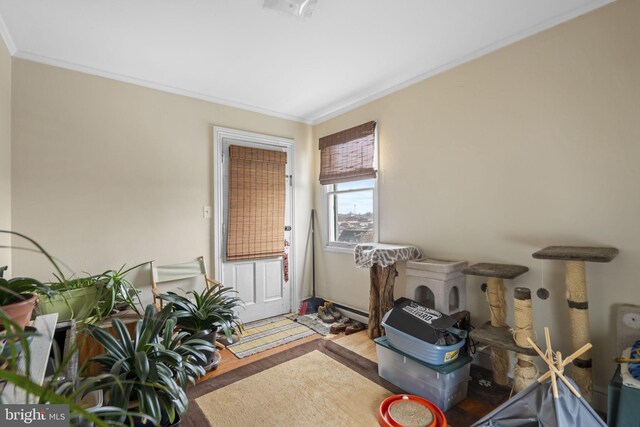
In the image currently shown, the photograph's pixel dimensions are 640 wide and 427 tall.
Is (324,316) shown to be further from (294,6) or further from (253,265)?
(294,6)

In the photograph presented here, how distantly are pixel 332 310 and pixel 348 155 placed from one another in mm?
1743

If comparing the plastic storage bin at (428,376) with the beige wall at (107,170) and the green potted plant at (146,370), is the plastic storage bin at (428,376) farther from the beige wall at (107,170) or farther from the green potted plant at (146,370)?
the beige wall at (107,170)

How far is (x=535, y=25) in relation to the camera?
194 centimetres

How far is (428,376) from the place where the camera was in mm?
1875

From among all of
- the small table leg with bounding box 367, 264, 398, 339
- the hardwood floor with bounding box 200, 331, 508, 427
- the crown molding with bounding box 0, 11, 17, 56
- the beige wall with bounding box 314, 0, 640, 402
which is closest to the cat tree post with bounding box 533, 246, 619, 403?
the beige wall with bounding box 314, 0, 640, 402

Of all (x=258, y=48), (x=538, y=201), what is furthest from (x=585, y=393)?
(x=258, y=48)

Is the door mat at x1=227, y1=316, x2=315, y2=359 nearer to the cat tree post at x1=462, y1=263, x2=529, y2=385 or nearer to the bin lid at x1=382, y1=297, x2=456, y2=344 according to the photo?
the bin lid at x1=382, y1=297, x2=456, y2=344

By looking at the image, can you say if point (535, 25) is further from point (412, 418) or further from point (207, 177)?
point (207, 177)

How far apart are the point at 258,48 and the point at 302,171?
1.67m

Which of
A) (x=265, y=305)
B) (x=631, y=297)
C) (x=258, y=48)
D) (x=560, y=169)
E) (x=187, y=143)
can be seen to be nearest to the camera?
(x=631, y=297)

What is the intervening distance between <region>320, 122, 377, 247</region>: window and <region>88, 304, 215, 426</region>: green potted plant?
2.15 meters

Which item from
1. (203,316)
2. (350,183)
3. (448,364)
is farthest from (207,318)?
(350,183)

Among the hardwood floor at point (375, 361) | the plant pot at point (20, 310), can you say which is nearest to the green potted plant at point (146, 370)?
the plant pot at point (20, 310)

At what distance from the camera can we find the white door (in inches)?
122
